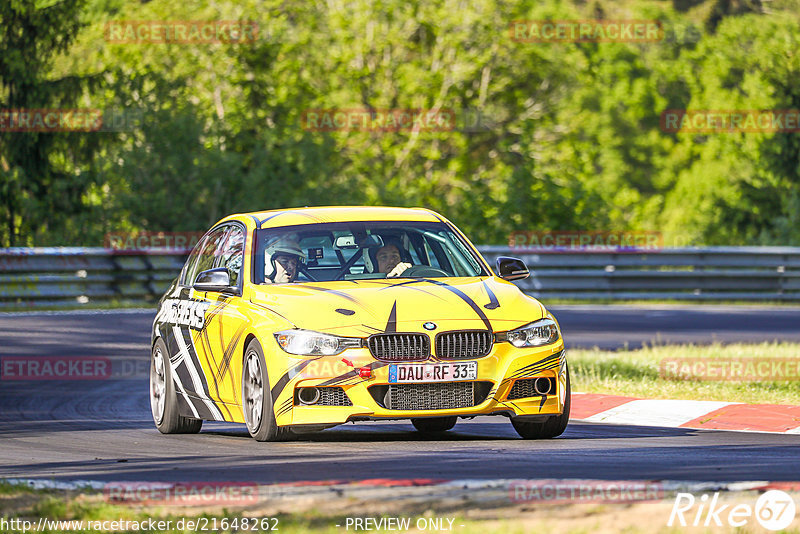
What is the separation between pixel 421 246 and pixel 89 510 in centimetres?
462

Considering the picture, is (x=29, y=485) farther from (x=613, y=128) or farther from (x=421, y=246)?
(x=613, y=128)

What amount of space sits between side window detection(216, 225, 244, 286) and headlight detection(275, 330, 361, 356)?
Answer: 1261 mm

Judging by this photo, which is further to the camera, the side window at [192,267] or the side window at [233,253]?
the side window at [192,267]

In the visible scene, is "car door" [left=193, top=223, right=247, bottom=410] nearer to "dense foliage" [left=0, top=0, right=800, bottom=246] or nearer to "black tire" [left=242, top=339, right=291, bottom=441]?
"black tire" [left=242, top=339, right=291, bottom=441]

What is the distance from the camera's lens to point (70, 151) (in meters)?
34.1

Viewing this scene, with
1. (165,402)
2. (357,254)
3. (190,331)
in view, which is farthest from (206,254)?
(357,254)

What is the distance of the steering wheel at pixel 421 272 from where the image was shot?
10.4 m

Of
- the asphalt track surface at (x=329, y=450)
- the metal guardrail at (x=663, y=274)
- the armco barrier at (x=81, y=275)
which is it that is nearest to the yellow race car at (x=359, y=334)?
the asphalt track surface at (x=329, y=450)

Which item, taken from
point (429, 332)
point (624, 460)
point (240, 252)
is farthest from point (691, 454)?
point (240, 252)

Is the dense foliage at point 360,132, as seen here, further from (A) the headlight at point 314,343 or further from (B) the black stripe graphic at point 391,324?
(B) the black stripe graphic at point 391,324

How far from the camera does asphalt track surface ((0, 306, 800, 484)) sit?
7.86 meters

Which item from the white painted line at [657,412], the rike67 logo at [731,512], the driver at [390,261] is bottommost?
the white painted line at [657,412]

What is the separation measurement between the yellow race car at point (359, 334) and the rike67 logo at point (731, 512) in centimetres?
302

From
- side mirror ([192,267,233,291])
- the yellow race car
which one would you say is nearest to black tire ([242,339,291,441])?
the yellow race car
